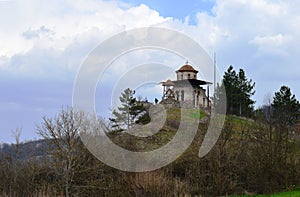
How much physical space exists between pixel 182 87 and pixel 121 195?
32729mm

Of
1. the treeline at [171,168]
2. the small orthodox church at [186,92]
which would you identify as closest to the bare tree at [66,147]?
the treeline at [171,168]

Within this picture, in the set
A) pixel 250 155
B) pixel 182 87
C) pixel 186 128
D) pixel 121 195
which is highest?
pixel 182 87

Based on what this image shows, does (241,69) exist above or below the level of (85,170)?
above

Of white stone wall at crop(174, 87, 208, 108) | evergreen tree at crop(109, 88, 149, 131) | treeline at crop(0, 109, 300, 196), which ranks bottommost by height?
treeline at crop(0, 109, 300, 196)

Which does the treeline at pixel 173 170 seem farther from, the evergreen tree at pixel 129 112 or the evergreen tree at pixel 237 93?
the evergreen tree at pixel 237 93

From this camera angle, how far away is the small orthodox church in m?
49.2

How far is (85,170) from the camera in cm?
2220

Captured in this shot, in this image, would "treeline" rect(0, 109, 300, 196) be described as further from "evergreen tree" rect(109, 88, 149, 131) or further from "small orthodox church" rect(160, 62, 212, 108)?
"small orthodox church" rect(160, 62, 212, 108)

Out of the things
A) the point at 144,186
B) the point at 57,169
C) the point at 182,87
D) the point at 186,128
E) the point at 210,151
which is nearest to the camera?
the point at 144,186

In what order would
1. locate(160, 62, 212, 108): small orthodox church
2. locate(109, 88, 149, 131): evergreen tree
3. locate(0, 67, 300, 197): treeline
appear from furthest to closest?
locate(160, 62, 212, 108): small orthodox church < locate(109, 88, 149, 131): evergreen tree < locate(0, 67, 300, 197): treeline

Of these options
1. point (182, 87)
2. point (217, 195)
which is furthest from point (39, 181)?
point (182, 87)

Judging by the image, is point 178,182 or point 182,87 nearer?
point 178,182

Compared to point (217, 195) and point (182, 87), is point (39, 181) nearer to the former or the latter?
point (217, 195)

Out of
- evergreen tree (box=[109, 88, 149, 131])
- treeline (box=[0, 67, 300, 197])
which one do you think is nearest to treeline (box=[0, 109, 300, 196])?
treeline (box=[0, 67, 300, 197])
